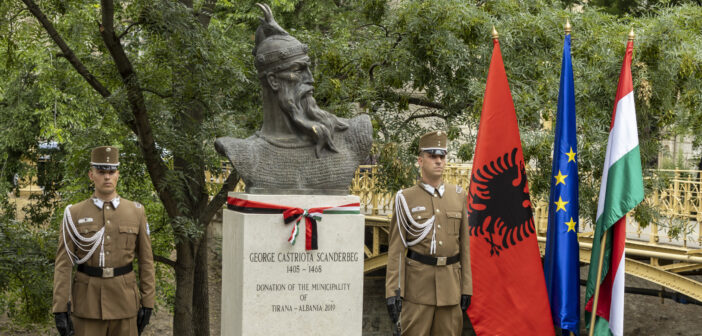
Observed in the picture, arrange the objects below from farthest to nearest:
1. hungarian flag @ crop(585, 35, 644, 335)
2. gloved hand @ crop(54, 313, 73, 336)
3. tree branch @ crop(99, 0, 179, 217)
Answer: tree branch @ crop(99, 0, 179, 217) < hungarian flag @ crop(585, 35, 644, 335) < gloved hand @ crop(54, 313, 73, 336)

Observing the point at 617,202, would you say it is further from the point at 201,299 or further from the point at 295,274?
the point at 201,299

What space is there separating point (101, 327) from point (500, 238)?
9.15ft

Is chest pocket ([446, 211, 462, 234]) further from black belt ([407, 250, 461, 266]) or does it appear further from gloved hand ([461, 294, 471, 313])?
gloved hand ([461, 294, 471, 313])

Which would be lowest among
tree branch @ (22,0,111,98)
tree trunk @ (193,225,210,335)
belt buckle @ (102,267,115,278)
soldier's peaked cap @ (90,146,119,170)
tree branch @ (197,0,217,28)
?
tree trunk @ (193,225,210,335)

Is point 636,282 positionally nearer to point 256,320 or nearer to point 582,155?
point 582,155

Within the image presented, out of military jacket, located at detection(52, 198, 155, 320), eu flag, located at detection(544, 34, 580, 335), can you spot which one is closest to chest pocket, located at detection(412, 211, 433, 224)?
eu flag, located at detection(544, 34, 580, 335)

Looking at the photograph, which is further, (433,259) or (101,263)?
(433,259)

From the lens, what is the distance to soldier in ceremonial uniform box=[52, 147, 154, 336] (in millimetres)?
5199

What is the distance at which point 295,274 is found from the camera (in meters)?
4.99

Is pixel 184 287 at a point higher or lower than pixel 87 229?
lower

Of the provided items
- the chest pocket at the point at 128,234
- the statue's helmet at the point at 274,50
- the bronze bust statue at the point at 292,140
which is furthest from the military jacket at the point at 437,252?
the chest pocket at the point at 128,234

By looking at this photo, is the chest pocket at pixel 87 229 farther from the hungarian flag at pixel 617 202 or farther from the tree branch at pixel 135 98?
the hungarian flag at pixel 617 202

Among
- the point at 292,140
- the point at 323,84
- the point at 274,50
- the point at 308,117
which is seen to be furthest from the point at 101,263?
the point at 323,84

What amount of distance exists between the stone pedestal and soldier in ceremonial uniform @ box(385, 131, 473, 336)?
344 mm
